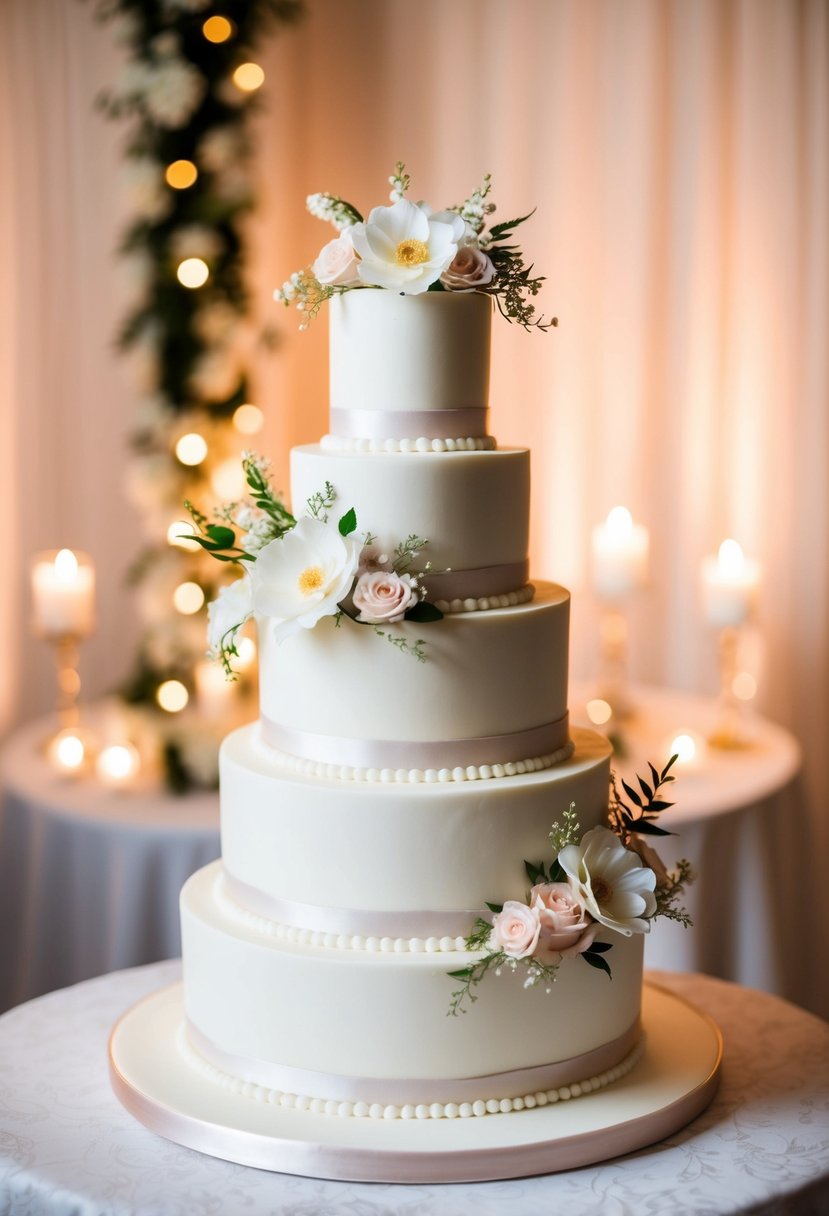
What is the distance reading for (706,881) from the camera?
3260mm

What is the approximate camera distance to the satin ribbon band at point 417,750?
6.13 ft

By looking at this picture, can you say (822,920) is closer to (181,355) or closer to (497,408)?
(497,408)

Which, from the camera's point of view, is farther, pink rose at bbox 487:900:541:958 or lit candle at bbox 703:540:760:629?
lit candle at bbox 703:540:760:629

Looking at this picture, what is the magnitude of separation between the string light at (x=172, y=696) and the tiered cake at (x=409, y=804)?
1.65 metres

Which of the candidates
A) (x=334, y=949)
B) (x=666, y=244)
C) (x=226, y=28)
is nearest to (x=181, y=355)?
(x=226, y=28)

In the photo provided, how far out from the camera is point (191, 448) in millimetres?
3525

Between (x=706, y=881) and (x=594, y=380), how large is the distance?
1.89 metres

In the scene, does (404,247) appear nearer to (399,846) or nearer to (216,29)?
(399,846)

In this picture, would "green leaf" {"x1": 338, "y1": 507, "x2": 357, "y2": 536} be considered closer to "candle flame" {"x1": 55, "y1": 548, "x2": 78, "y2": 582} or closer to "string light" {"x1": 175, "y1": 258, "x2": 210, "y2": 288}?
"string light" {"x1": 175, "y1": 258, "x2": 210, "y2": 288}

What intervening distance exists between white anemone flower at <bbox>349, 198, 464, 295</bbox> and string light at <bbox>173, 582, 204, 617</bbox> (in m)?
1.80

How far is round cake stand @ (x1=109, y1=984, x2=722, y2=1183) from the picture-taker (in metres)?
1.70

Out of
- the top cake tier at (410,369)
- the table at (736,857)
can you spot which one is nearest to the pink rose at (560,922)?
the top cake tier at (410,369)

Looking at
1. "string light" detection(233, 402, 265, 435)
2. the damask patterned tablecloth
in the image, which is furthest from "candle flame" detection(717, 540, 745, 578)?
the damask patterned tablecloth

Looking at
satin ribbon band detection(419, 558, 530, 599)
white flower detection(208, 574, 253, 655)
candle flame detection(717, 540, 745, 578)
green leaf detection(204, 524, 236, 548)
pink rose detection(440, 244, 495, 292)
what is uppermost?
pink rose detection(440, 244, 495, 292)
